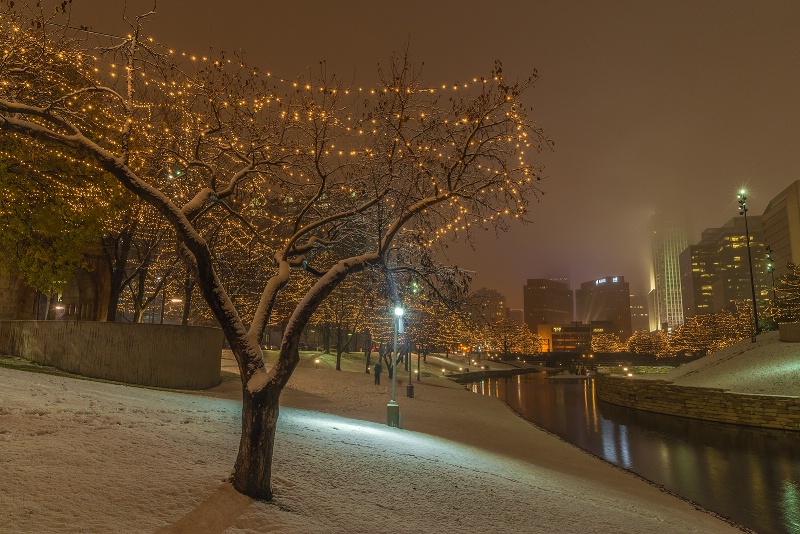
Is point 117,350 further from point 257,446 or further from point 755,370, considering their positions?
point 755,370

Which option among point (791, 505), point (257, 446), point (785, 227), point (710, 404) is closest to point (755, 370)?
point (710, 404)

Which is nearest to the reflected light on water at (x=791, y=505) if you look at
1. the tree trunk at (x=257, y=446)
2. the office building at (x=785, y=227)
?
the tree trunk at (x=257, y=446)

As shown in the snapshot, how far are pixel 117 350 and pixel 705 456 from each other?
2365cm

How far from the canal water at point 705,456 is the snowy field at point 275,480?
2.02 meters

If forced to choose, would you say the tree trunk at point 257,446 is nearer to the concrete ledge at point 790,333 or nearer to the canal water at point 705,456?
the canal water at point 705,456

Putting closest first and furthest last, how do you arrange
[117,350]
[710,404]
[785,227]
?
[117,350]
[710,404]
[785,227]

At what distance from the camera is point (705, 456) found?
2053cm

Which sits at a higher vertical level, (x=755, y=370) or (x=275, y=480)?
(x=755, y=370)

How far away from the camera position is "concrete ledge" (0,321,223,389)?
20.2 metres

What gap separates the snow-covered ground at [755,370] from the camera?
29.1 meters

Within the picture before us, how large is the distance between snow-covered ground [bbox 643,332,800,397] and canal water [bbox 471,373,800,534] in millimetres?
3163

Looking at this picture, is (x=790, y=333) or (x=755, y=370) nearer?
(x=755, y=370)

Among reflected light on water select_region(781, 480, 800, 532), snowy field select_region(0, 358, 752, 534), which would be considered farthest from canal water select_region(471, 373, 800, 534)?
snowy field select_region(0, 358, 752, 534)

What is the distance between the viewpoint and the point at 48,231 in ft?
62.0
